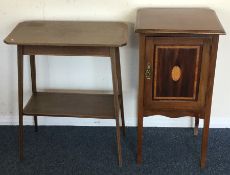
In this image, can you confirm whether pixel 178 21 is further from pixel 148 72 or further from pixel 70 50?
pixel 70 50

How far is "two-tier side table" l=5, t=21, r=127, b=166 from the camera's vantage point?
2.02 m

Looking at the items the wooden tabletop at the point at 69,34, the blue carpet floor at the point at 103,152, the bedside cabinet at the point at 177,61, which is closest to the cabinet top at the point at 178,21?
the bedside cabinet at the point at 177,61

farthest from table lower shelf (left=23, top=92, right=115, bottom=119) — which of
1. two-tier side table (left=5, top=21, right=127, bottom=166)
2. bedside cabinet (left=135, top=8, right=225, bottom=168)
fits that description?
bedside cabinet (left=135, top=8, right=225, bottom=168)

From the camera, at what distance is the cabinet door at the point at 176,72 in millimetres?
1973

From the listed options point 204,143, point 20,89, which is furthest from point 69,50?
point 204,143

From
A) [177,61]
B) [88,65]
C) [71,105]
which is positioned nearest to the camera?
[177,61]

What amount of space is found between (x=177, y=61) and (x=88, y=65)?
2.25ft

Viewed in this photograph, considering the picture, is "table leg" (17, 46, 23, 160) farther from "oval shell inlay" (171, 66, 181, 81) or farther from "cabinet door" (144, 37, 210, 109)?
"oval shell inlay" (171, 66, 181, 81)

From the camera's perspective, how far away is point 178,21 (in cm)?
204

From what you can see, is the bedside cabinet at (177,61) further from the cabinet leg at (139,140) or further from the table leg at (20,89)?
the table leg at (20,89)

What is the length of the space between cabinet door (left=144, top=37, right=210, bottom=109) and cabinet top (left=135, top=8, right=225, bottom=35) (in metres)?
0.06

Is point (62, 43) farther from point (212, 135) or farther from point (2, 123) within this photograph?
point (212, 135)

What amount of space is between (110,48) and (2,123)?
1.11m

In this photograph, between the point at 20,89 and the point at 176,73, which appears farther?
the point at 20,89
